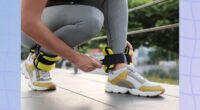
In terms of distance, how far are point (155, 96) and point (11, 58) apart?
2.06ft

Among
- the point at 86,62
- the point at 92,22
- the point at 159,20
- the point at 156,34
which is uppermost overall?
the point at 159,20

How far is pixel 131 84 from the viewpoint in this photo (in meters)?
1.04

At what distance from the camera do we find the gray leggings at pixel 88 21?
0.99 meters

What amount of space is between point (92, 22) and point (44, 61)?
0.23m

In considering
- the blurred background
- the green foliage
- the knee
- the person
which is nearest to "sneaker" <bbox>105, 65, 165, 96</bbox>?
the person

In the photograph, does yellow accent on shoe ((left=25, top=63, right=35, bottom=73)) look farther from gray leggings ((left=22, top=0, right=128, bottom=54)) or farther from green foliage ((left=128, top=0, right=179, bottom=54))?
green foliage ((left=128, top=0, right=179, bottom=54))

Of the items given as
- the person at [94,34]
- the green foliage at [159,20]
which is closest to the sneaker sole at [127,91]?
the person at [94,34]

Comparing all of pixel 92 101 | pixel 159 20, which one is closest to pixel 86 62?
pixel 92 101

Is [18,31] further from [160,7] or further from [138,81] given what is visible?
[160,7]

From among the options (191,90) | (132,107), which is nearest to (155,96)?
(132,107)

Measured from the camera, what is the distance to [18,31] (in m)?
0.46

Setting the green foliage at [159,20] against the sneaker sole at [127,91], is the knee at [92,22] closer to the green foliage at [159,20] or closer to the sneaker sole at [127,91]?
the sneaker sole at [127,91]

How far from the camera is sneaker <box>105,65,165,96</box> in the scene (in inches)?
39.7

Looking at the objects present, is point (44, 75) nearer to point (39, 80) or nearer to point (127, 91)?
point (39, 80)
